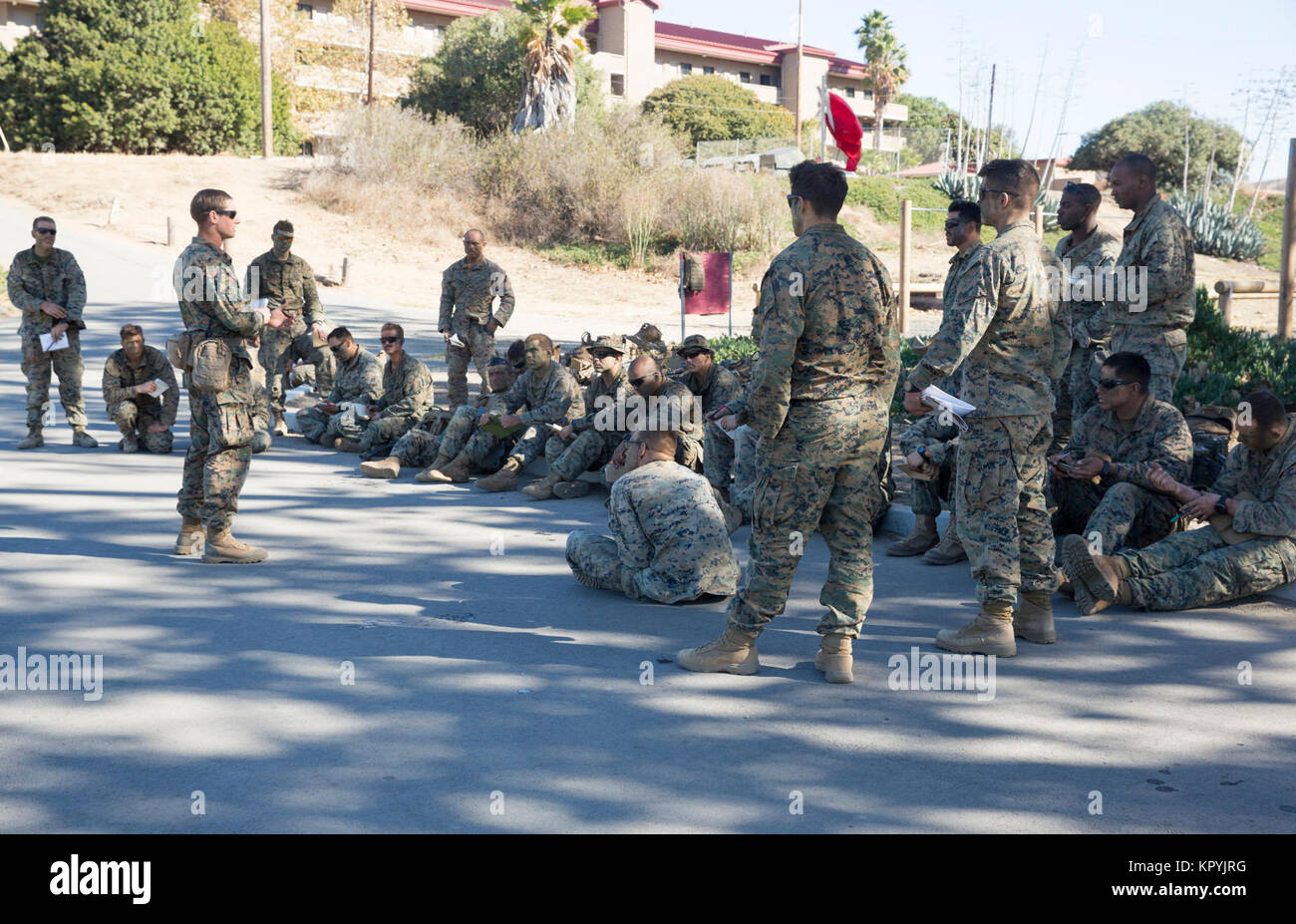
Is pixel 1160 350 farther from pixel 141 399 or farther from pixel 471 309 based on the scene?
pixel 141 399

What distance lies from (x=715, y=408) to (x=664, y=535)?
308 centimetres

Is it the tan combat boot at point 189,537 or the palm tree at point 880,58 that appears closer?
the tan combat boot at point 189,537

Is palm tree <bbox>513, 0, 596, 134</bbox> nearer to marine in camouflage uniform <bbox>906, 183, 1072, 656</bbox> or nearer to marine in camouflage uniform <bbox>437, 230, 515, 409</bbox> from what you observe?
marine in camouflage uniform <bbox>437, 230, 515, 409</bbox>

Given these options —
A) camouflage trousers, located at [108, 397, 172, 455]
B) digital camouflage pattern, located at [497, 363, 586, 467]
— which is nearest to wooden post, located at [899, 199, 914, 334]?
digital camouflage pattern, located at [497, 363, 586, 467]

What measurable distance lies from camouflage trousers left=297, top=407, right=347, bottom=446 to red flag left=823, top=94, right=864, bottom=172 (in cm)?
818

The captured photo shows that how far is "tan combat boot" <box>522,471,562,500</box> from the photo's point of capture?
926 cm

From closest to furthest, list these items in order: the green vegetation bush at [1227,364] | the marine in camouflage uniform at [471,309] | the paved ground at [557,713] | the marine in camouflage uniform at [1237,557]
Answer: the paved ground at [557,713]
the marine in camouflage uniform at [1237,557]
the green vegetation bush at [1227,364]
the marine in camouflage uniform at [471,309]

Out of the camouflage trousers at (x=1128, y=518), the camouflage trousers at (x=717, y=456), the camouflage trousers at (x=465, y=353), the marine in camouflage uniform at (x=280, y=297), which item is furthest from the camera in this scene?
the camouflage trousers at (x=465, y=353)

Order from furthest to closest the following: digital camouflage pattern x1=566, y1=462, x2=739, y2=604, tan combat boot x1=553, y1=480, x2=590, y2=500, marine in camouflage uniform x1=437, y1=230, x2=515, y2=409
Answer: marine in camouflage uniform x1=437, y1=230, x2=515, y2=409, tan combat boot x1=553, y1=480, x2=590, y2=500, digital camouflage pattern x1=566, y1=462, x2=739, y2=604

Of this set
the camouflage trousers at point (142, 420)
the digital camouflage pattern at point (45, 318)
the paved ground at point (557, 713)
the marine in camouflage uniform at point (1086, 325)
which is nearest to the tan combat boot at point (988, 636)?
the paved ground at point (557, 713)

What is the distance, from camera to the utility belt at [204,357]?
22.4ft

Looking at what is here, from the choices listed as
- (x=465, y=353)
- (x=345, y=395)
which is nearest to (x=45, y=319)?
(x=345, y=395)

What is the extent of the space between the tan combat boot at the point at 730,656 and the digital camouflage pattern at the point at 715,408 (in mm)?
3717

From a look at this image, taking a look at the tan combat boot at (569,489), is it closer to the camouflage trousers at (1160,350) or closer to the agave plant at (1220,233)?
the camouflage trousers at (1160,350)
